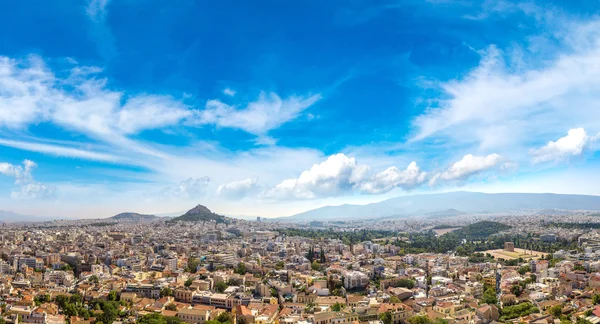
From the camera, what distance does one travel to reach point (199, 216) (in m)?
84.7

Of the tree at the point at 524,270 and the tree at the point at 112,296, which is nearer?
the tree at the point at 112,296

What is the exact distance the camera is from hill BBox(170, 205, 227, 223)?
3241 inches

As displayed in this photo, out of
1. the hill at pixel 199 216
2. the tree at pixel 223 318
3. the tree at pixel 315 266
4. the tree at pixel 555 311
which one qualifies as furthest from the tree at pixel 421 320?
the hill at pixel 199 216

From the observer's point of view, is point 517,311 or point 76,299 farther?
point 76,299

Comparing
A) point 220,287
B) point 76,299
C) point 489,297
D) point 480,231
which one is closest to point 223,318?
point 220,287

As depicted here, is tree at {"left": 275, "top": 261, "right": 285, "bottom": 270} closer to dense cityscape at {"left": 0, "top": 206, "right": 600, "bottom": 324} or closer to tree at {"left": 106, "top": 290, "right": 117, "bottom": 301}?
dense cityscape at {"left": 0, "top": 206, "right": 600, "bottom": 324}

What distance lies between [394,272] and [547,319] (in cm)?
1201

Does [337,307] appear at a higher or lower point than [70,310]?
lower

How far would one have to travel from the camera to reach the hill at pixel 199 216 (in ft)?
270

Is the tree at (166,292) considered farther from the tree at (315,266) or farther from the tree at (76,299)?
the tree at (315,266)

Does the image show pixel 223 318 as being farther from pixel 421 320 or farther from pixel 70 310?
pixel 421 320

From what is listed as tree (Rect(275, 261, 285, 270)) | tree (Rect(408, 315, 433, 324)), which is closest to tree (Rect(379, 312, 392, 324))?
tree (Rect(408, 315, 433, 324))

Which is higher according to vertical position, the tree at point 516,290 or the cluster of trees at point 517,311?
the tree at point 516,290

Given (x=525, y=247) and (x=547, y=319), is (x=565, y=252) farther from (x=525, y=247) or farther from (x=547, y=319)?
(x=547, y=319)
